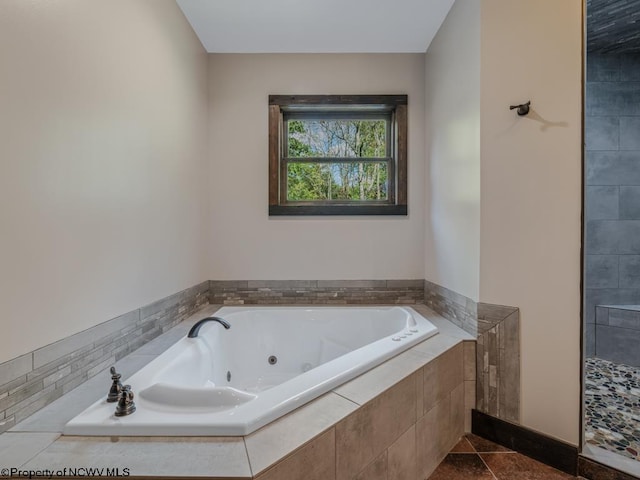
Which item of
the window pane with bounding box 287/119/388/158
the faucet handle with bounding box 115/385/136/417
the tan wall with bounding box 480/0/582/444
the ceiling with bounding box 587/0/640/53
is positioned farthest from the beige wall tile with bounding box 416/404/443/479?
the ceiling with bounding box 587/0/640/53

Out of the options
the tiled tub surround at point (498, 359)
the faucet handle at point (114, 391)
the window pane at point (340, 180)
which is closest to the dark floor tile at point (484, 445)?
the tiled tub surround at point (498, 359)

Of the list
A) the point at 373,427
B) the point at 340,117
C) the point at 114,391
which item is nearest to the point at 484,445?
the point at 373,427

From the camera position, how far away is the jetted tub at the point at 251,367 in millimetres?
840

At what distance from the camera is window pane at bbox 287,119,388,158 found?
249 cm

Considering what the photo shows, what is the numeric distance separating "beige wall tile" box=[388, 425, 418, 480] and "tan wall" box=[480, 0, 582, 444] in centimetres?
63

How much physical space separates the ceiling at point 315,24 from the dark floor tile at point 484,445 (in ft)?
7.80

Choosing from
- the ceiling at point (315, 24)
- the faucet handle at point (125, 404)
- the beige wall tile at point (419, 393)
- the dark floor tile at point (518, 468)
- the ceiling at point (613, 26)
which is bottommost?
the dark floor tile at point (518, 468)

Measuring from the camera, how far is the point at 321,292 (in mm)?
2359

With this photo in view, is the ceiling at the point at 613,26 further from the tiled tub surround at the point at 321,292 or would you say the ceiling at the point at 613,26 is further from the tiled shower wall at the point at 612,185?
the tiled tub surround at the point at 321,292

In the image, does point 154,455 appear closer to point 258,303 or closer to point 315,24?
point 258,303

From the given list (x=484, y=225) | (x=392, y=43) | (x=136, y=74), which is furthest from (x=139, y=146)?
(x=392, y=43)

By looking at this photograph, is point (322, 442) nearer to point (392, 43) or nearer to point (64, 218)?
point (64, 218)

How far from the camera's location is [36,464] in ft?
2.35

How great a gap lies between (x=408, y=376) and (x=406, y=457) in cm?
29
